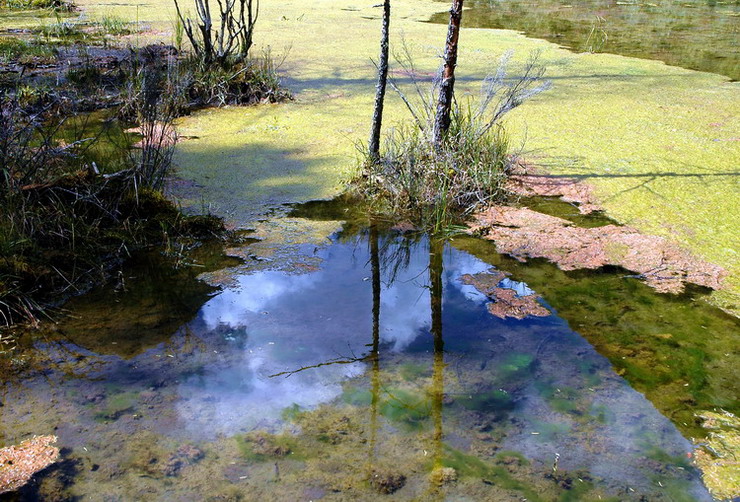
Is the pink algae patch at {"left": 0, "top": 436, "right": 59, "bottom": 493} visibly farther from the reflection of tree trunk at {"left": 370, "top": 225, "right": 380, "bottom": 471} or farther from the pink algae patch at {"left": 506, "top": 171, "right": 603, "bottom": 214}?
the pink algae patch at {"left": 506, "top": 171, "right": 603, "bottom": 214}

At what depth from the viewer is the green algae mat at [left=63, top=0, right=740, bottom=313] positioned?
320 cm

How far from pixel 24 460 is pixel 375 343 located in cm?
109

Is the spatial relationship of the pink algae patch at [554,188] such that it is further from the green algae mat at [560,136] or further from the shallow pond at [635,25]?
the shallow pond at [635,25]

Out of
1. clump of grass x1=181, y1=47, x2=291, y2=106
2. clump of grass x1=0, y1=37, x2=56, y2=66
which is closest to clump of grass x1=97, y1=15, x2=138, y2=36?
clump of grass x1=0, y1=37, x2=56, y2=66

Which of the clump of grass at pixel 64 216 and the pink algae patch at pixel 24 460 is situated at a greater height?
the clump of grass at pixel 64 216

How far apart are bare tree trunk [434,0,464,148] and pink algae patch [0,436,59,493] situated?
2311 mm

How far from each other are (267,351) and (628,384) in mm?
1169

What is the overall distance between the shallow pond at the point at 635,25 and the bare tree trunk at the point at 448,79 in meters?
3.57

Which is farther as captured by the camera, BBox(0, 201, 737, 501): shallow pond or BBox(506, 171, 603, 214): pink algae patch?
BBox(506, 171, 603, 214): pink algae patch

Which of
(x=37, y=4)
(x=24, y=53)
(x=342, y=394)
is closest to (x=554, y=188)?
(x=342, y=394)

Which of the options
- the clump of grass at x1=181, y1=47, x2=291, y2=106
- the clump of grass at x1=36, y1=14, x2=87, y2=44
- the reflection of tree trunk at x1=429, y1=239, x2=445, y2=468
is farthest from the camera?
the clump of grass at x1=36, y1=14, x2=87, y2=44

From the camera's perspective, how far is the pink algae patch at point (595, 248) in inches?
103

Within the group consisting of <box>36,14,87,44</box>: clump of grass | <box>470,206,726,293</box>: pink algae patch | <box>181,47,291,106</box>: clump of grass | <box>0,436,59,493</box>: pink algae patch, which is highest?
<box>36,14,87,44</box>: clump of grass

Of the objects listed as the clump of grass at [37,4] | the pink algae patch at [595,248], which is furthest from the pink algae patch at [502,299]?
the clump of grass at [37,4]
